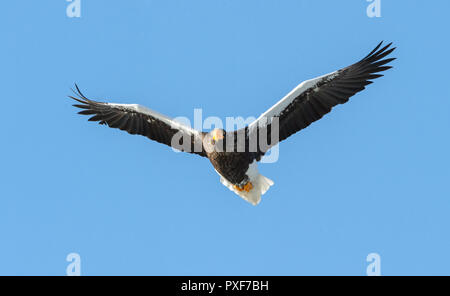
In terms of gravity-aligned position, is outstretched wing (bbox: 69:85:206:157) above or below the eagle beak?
above

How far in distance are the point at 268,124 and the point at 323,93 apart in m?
0.93

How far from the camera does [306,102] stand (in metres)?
11.3

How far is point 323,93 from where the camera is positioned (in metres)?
11.2

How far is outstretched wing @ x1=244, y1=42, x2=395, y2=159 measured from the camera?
1114 cm

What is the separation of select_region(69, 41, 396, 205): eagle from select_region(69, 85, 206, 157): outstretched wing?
15 mm

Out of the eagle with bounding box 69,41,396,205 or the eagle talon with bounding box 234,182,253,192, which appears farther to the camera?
the eagle talon with bounding box 234,182,253,192

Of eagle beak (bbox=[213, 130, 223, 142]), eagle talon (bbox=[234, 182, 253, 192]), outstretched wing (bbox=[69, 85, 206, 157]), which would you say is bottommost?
eagle talon (bbox=[234, 182, 253, 192])

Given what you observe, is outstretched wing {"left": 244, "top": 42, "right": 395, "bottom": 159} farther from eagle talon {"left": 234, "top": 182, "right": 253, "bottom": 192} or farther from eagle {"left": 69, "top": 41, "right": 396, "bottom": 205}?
eagle talon {"left": 234, "top": 182, "right": 253, "bottom": 192}

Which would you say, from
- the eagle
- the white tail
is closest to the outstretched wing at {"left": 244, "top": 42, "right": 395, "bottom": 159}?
the eagle

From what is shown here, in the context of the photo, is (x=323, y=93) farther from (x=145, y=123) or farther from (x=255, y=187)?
(x=145, y=123)

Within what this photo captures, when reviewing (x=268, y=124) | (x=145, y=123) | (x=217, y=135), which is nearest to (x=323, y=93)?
(x=268, y=124)

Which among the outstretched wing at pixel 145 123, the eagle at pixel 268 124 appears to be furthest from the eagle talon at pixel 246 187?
the outstretched wing at pixel 145 123
